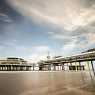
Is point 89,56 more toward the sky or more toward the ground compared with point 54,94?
more toward the sky

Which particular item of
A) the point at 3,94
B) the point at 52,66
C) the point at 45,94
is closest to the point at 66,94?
the point at 45,94

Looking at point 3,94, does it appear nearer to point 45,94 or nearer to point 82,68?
point 45,94

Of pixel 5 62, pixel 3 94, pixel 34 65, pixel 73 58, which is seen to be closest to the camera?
pixel 3 94

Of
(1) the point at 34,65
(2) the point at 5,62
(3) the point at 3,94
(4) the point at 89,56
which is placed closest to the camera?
(3) the point at 3,94

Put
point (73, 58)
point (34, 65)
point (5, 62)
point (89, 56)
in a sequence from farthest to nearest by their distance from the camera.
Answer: point (34, 65) < point (5, 62) < point (73, 58) < point (89, 56)

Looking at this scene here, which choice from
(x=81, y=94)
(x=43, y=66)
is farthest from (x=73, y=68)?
(x=81, y=94)

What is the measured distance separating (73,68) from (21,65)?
128ft

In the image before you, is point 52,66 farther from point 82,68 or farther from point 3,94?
point 3,94

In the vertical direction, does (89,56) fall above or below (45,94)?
above

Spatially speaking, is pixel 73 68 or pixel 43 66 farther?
pixel 43 66

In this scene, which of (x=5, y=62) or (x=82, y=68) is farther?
(x=82, y=68)

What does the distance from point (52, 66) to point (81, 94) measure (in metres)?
88.2

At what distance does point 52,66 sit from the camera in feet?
324

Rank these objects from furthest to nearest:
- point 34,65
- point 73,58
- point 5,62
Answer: point 34,65 → point 5,62 → point 73,58
